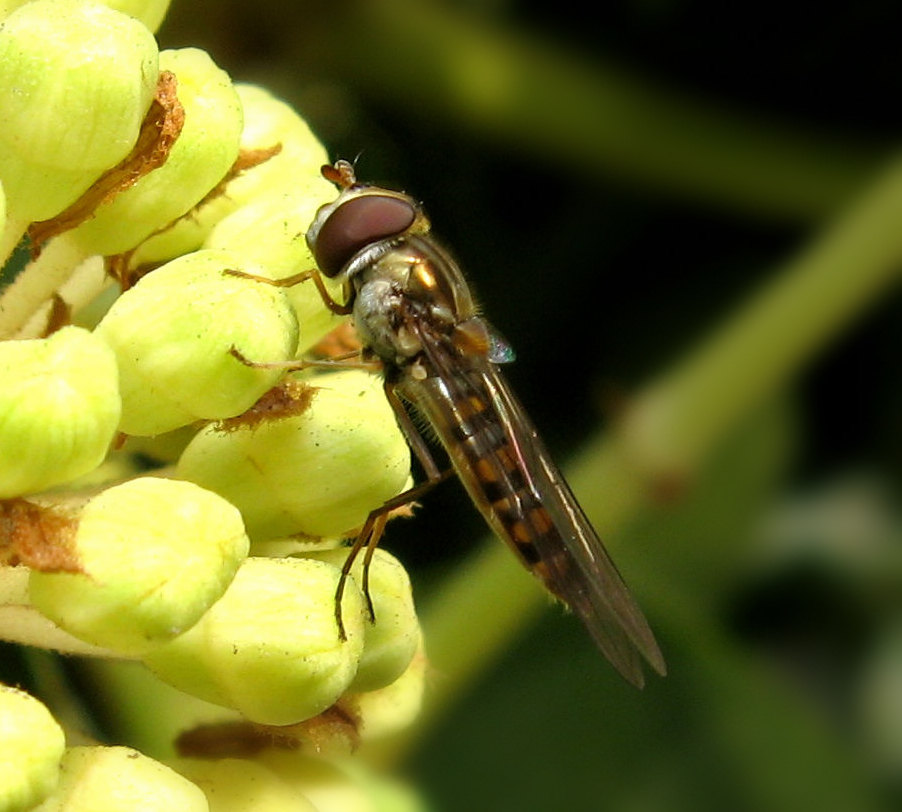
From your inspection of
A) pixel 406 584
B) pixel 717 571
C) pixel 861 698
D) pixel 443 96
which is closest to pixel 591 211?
pixel 443 96

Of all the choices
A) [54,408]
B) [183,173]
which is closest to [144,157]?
[183,173]

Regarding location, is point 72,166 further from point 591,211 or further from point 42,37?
point 591,211

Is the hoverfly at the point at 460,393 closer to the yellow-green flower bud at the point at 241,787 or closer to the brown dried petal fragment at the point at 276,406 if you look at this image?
the brown dried petal fragment at the point at 276,406

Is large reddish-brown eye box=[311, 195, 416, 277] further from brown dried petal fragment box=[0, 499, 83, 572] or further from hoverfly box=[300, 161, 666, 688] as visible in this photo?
brown dried petal fragment box=[0, 499, 83, 572]

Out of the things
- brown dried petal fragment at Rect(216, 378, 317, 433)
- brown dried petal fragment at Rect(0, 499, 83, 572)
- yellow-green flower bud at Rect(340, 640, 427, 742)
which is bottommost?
yellow-green flower bud at Rect(340, 640, 427, 742)

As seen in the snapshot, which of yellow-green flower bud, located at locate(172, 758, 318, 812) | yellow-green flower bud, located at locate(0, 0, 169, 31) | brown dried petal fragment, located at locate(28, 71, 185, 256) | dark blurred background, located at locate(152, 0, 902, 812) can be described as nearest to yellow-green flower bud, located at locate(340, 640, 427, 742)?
yellow-green flower bud, located at locate(172, 758, 318, 812)

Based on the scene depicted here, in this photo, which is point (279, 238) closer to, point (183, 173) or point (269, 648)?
point (183, 173)
